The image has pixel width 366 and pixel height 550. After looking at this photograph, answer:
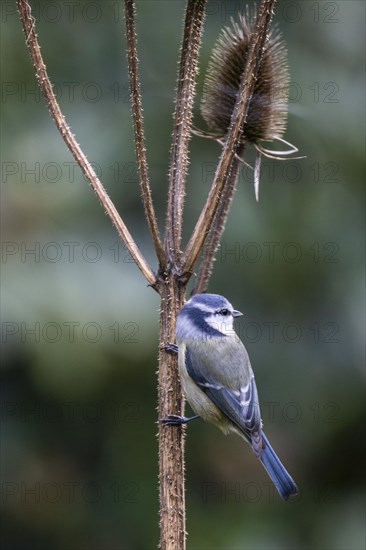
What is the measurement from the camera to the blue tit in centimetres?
341

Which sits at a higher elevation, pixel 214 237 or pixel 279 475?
pixel 214 237

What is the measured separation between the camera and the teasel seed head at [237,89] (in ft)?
12.3

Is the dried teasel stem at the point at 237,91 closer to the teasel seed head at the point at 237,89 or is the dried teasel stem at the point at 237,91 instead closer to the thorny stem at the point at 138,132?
the teasel seed head at the point at 237,89

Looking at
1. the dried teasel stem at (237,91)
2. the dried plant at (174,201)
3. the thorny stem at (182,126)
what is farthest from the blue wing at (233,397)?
the dried teasel stem at (237,91)

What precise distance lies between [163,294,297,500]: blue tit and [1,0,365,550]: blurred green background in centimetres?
274

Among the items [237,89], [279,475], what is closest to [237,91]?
[237,89]

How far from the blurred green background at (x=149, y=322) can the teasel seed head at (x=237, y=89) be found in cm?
251

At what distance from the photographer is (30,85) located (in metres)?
7.59

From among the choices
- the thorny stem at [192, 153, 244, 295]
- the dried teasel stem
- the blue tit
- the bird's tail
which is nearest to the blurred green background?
the dried teasel stem

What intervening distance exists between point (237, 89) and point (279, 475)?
168 cm

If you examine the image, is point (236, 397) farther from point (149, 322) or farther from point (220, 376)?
point (149, 322)

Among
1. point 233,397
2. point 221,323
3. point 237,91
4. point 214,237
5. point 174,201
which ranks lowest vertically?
point 233,397

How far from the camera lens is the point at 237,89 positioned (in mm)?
3844

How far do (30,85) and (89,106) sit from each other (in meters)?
0.56
